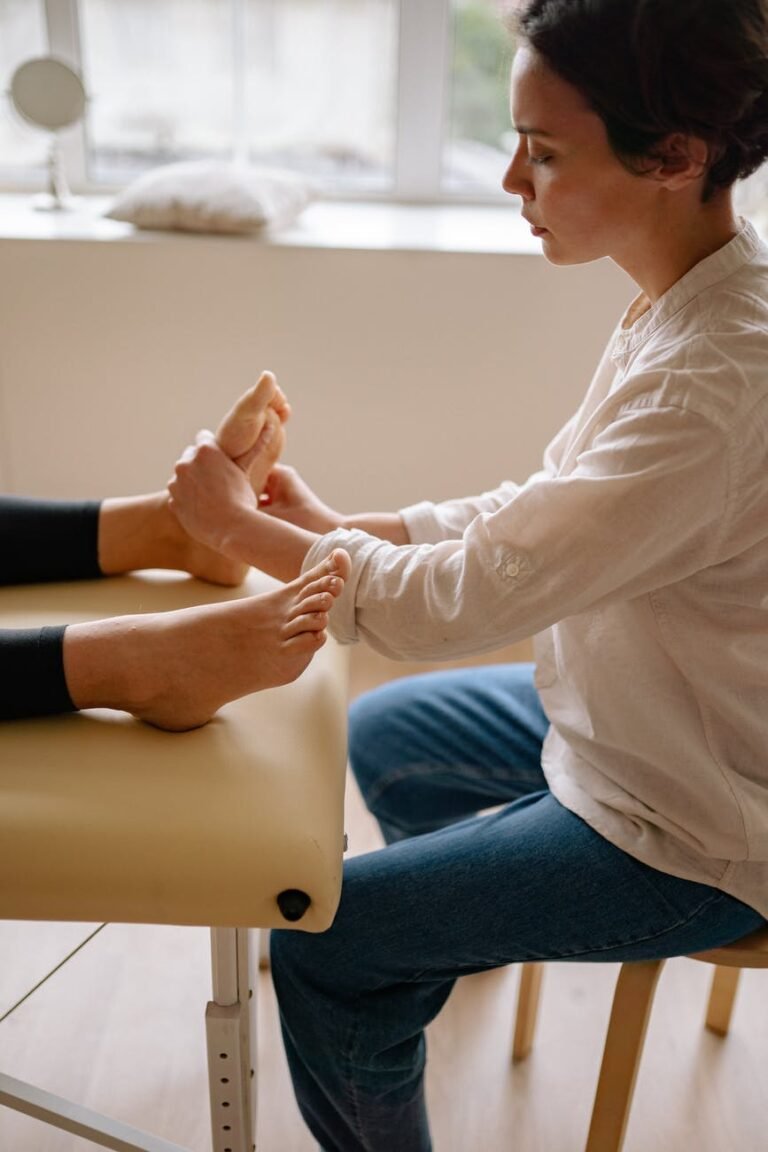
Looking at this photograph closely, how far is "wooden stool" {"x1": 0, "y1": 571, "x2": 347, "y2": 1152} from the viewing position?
882mm

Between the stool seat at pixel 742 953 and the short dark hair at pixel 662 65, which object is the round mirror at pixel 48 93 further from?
the stool seat at pixel 742 953

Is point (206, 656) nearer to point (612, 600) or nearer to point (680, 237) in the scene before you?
point (612, 600)

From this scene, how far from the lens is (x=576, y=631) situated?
1008mm

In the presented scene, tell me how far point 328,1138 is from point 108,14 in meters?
2.10

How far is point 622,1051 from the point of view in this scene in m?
1.04

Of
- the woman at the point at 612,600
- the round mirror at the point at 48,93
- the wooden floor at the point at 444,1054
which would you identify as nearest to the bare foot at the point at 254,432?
the woman at the point at 612,600

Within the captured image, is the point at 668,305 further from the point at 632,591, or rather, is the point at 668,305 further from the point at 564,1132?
the point at 564,1132

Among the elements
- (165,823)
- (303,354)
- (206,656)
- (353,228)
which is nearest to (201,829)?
(165,823)

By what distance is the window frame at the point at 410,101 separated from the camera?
234cm

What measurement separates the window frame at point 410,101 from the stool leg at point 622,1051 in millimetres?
1873

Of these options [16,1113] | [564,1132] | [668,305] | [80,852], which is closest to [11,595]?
[80,852]

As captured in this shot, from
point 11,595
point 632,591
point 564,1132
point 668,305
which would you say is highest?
point 668,305

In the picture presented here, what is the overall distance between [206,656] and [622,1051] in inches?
19.3

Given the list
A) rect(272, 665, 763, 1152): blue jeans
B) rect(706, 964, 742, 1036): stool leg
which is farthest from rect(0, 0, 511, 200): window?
rect(272, 665, 763, 1152): blue jeans
